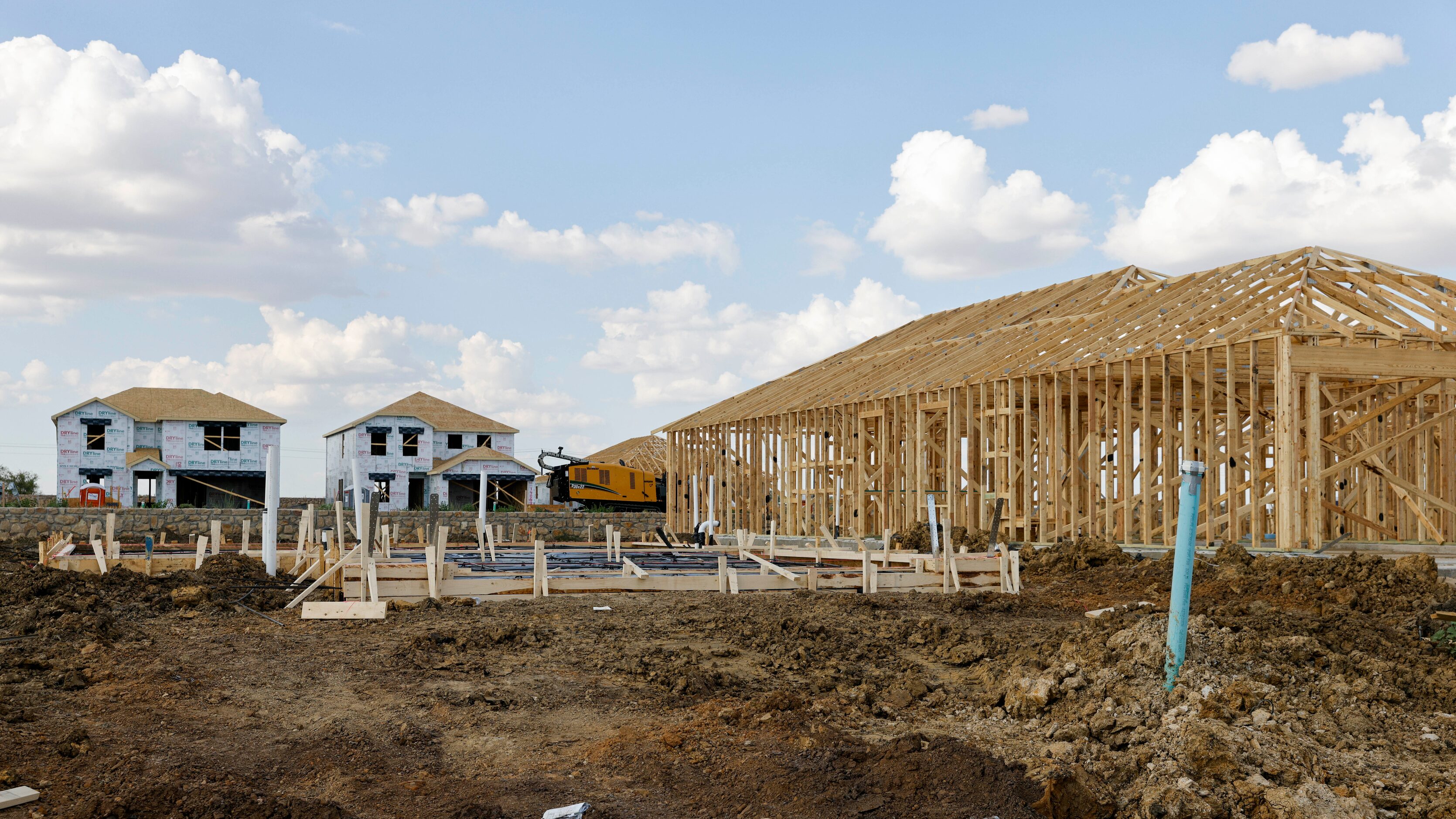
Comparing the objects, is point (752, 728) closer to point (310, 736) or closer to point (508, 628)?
point (310, 736)

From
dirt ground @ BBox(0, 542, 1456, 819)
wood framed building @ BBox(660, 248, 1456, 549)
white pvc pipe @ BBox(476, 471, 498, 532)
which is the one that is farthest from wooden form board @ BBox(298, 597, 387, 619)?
wood framed building @ BBox(660, 248, 1456, 549)

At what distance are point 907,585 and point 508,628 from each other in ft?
17.9

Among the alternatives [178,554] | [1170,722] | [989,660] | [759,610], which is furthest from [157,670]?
[178,554]

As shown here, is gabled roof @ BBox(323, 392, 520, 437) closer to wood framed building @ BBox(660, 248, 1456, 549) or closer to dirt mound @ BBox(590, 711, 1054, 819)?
wood framed building @ BBox(660, 248, 1456, 549)

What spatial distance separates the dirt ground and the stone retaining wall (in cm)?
1582

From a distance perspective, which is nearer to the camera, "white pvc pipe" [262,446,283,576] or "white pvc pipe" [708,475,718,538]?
"white pvc pipe" [262,446,283,576]

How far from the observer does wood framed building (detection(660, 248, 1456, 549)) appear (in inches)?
559

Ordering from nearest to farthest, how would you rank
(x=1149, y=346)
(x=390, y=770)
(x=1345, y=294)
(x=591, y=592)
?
(x=390, y=770) → (x=591, y=592) → (x=1149, y=346) → (x=1345, y=294)

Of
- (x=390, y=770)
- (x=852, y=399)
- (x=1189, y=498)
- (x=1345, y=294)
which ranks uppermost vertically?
(x=1345, y=294)

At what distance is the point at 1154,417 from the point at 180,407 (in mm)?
34817

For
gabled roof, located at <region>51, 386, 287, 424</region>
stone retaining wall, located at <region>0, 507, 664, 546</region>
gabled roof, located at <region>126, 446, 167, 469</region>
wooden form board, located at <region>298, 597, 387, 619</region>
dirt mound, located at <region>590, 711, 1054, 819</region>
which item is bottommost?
stone retaining wall, located at <region>0, 507, 664, 546</region>

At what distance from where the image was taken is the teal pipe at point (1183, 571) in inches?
217

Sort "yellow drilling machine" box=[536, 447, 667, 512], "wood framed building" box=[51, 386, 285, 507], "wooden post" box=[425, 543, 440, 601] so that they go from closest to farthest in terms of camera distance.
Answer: "wooden post" box=[425, 543, 440, 601]
"yellow drilling machine" box=[536, 447, 667, 512]
"wood framed building" box=[51, 386, 285, 507]

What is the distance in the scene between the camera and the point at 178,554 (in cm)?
1592
